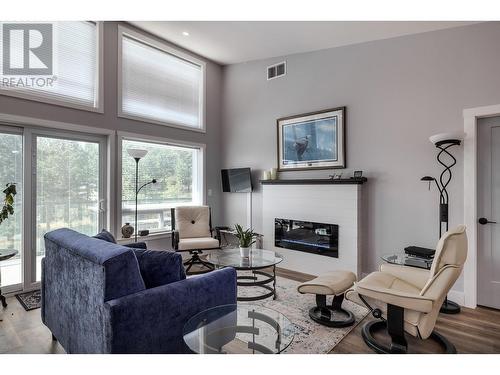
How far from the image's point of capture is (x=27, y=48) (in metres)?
3.43

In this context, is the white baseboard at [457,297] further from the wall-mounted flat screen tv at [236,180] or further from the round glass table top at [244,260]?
the wall-mounted flat screen tv at [236,180]

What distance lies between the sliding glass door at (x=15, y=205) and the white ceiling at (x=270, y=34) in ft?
7.95

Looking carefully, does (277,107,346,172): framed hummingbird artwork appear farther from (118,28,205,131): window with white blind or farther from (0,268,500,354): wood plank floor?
(0,268,500,354): wood plank floor

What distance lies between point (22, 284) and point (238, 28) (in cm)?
436

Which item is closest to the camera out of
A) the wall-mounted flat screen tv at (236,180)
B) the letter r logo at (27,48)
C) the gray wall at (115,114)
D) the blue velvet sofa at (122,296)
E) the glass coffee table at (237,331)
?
the blue velvet sofa at (122,296)

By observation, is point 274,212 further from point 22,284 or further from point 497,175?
point 22,284

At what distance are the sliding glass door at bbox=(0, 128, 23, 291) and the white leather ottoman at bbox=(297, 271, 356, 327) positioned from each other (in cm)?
341

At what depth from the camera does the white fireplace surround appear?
3.80 metres

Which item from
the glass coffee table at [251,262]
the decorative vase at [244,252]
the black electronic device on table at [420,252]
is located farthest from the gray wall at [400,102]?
the decorative vase at [244,252]

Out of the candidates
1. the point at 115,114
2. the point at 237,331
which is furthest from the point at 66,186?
the point at 237,331

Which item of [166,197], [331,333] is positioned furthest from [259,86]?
[331,333]

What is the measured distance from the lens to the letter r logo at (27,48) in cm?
330

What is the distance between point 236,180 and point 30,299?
3.32 metres

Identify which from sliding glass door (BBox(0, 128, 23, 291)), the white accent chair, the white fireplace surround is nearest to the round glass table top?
the white accent chair
